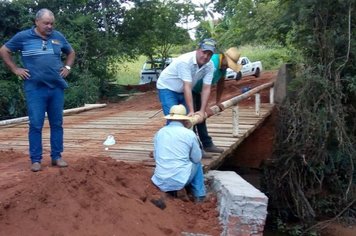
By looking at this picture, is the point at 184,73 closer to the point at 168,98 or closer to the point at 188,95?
the point at 188,95

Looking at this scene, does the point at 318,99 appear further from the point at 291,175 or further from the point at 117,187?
the point at 117,187

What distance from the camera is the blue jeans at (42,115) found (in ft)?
16.2

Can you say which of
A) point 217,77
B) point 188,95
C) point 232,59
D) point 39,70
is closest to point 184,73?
point 188,95

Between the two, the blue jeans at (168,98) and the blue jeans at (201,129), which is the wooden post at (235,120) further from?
the blue jeans at (168,98)

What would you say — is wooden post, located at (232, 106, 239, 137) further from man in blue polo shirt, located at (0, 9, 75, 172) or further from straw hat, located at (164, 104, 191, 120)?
man in blue polo shirt, located at (0, 9, 75, 172)

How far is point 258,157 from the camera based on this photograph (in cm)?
1065

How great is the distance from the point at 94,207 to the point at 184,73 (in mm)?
1997

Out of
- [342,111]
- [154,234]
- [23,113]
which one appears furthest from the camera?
[23,113]

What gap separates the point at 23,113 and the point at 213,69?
392 inches

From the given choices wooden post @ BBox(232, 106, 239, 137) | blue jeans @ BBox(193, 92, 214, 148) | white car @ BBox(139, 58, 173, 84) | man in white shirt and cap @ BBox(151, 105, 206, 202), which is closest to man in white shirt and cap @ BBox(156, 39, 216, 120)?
man in white shirt and cap @ BBox(151, 105, 206, 202)

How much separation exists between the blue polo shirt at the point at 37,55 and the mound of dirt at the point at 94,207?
0.96 meters

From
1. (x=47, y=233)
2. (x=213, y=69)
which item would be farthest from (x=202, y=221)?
(x=213, y=69)

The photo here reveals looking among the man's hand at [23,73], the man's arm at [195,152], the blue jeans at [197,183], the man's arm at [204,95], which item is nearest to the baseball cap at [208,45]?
the man's arm at [204,95]

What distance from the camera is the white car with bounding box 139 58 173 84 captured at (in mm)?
21736
